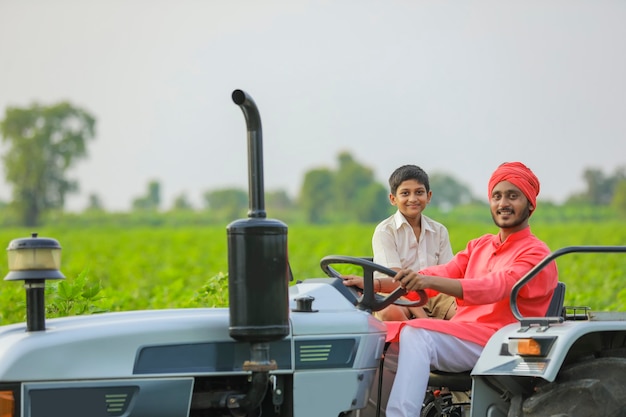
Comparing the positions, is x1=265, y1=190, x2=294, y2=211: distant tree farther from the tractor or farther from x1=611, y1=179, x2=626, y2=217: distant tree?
the tractor

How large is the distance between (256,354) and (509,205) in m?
1.55

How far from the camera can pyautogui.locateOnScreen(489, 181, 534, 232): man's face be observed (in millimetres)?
5184

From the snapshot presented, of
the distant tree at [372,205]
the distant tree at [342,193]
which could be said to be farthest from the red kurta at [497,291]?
the distant tree at [342,193]

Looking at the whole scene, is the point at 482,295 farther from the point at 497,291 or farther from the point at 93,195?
the point at 93,195

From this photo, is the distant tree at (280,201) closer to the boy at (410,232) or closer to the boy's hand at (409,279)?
the boy at (410,232)

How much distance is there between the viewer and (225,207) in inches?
3322

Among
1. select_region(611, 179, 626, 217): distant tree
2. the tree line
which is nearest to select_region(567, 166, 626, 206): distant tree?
select_region(611, 179, 626, 217): distant tree

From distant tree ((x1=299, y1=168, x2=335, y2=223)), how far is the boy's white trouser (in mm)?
83870

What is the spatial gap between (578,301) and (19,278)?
8633 millimetres

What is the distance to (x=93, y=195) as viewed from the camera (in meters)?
84.4

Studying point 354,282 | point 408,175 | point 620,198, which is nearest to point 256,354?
point 354,282

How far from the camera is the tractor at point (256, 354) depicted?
4.29 m

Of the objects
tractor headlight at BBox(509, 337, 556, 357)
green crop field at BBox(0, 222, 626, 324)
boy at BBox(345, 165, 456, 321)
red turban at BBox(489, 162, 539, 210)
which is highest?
red turban at BBox(489, 162, 539, 210)

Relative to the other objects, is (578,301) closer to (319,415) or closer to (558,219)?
(319,415)
